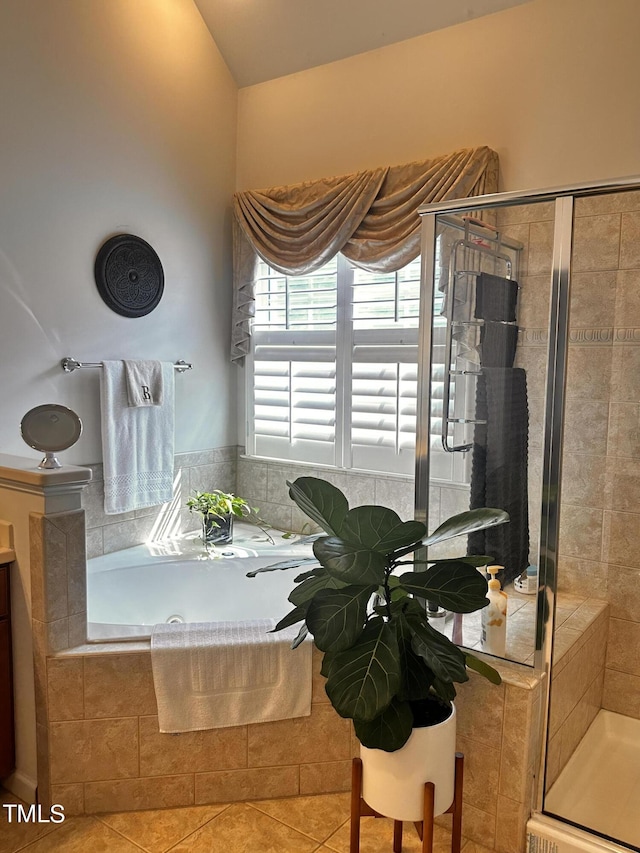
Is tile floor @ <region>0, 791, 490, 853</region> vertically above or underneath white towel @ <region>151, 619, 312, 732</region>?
underneath

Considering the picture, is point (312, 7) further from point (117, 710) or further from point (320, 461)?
point (117, 710)

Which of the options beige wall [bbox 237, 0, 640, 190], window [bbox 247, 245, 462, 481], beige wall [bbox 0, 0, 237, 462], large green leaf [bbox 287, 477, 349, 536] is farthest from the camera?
window [bbox 247, 245, 462, 481]

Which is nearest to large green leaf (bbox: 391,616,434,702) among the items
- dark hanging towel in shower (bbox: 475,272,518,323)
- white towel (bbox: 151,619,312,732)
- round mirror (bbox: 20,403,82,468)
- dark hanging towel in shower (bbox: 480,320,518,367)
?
white towel (bbox: 151,619,312,732)

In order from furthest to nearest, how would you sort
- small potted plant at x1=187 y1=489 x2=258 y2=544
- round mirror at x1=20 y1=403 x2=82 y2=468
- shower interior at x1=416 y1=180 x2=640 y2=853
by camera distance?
1. small potted plant at x1=187 y1=489 x2=258 y2=544
2. round mirror at x1=20 y1=403 x2=82 y2=468
3. shower interior at x1=416 y1=180 x2=640 y2=853

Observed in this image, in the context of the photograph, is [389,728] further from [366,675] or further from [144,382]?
[144,382]

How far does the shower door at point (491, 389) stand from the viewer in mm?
2010

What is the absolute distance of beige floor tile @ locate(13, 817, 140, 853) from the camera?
203 centimetres

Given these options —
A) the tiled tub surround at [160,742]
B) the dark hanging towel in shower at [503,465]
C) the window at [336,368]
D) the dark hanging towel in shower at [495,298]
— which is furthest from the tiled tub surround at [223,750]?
the window at [336,368]

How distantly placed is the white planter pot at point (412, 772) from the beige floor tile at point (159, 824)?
646 millimetres

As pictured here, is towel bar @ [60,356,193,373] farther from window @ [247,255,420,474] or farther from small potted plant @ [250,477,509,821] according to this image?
small potted plant @ [250,477,509,821]

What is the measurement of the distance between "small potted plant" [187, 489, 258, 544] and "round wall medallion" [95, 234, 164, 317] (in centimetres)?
95

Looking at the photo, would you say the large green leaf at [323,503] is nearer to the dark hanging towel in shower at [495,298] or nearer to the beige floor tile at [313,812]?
the dark hanging towel in shower at [495,298]

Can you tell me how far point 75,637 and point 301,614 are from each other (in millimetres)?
803

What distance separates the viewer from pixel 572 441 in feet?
7.14
